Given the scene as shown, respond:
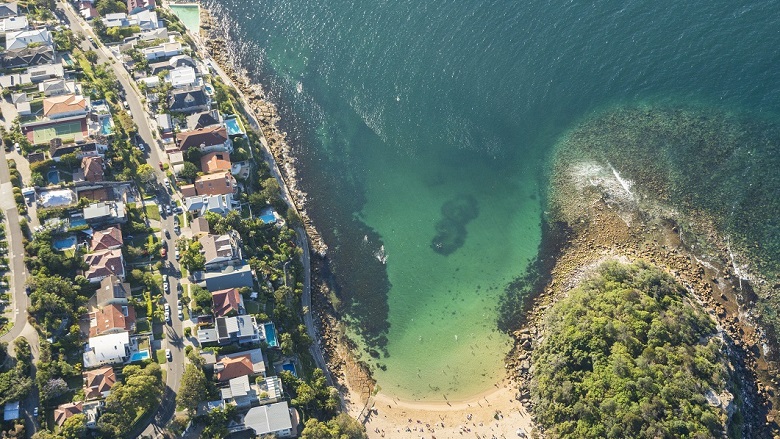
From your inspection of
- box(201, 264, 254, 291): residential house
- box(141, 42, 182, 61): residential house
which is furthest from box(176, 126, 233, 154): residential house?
box(201, 264, 254, 291): residential house

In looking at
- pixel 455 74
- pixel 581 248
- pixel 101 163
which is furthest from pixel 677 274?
pixel 101 163

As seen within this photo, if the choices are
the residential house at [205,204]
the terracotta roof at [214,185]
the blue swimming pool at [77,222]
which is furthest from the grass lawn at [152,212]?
the blue swimming pool at [77,222]

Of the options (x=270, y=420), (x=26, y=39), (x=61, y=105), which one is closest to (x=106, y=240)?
(x=61, y=105)

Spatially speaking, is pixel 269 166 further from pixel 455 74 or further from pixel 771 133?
pixel 771 133

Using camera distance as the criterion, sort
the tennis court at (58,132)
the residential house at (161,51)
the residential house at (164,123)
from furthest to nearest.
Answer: the residential house at (161,51) < the residential house at (164,123) < the tennis court at (58,132)

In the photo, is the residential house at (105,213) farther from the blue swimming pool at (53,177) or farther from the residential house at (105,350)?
the residential house at (105,350)

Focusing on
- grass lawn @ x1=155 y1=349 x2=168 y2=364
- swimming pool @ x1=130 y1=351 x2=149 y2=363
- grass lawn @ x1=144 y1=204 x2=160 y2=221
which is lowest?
grass lawn @ x1=155 y1=349 x2=168 y2=364

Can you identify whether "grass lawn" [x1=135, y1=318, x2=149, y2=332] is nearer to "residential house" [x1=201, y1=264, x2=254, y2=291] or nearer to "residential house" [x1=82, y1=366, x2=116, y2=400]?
"residential house" [x1=82, y1=366, x2=116, y2=400]
